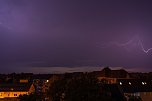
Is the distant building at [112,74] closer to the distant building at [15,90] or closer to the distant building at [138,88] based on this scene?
the distant building at [138,88]

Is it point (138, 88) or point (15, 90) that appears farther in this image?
point (15, 90)

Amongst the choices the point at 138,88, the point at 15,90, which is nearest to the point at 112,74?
the point at 138,88

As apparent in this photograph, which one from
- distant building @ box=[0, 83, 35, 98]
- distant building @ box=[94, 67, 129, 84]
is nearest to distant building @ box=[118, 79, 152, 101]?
distant building @ box=[94, 67, 129, 84]

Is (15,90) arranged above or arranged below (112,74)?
below

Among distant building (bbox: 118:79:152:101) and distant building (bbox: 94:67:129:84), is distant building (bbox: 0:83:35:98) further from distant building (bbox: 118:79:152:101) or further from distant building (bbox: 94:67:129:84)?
distant building (bbox: 118:79:152:101)

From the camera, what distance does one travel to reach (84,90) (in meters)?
33.7

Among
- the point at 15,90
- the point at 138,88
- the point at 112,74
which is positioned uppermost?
the point at 112,74

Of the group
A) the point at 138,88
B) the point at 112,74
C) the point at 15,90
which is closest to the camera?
the point at 138,88

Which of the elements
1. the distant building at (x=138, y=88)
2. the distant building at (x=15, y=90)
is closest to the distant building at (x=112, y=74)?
the distant building at (x=138, y=88)

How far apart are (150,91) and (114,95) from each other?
13703 mm

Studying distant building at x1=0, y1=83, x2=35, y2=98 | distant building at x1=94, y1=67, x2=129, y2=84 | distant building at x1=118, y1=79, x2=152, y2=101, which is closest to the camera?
distant building at x1=118, y1=79, x2=152, y2=101

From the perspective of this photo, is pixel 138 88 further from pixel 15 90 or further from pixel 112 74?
pixel 15 90

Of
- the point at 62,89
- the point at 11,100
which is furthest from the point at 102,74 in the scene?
the point at 62,89

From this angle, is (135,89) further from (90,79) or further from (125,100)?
(90,79)
